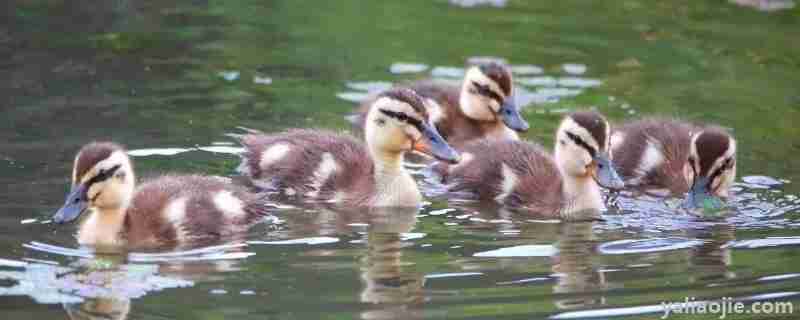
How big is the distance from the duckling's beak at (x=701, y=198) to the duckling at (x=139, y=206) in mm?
2418

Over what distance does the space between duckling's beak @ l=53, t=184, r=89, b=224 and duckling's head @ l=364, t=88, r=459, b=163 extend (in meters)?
2.00

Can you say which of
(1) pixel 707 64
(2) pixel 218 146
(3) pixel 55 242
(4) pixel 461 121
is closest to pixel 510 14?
(1) pixel 707 64

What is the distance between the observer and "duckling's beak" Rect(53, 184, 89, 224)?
7.70m

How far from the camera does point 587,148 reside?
897 centimetres

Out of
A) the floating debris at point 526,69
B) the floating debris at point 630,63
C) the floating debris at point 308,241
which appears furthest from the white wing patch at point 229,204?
the floating debris at point 630,63

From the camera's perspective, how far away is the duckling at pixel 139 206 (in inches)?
307

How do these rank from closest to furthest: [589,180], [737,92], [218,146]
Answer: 1. [589,180]
2. [218,146]
3. [737,92]

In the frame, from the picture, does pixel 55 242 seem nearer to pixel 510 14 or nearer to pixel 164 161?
pixel 164 161

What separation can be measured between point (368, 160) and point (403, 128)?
1.15 feet

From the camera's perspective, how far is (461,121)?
10781 millimetres

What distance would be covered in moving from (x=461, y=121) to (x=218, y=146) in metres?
1.74

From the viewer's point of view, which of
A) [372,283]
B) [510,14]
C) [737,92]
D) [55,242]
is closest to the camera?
[372,283]

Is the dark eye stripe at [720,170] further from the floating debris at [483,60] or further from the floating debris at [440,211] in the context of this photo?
the floating debris at [483,60]

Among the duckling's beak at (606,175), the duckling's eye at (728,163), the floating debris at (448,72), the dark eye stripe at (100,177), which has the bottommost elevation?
the floating debris at (448,72)
